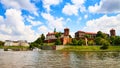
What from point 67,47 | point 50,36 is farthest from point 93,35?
point 67,47

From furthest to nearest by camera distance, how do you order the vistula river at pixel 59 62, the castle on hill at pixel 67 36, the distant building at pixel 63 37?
1. the castle on hill at pixel 67 36
2. the distant building at pixel 63 37
3. the vistula river at pixel 59 62

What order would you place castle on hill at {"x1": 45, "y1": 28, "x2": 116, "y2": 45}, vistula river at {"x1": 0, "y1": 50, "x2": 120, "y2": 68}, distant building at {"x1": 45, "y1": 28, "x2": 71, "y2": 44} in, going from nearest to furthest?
vistula river at {"x1": 0, "y1": 50, "x2": 120, "y2": 68} < distant building at {"x1": 45, "y1": 28, "x2": 71, "y2": 44} < castle on hill at {"x1": 45, "y1": 28, "x2": 116, "y2": 45}

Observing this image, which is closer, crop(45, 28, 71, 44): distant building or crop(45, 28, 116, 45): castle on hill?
crop(45, 28, 71, 44): distant building

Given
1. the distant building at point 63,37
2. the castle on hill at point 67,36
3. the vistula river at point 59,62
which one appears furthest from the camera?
the castle on hill at point 67,36

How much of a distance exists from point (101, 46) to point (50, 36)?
63861 millimetres

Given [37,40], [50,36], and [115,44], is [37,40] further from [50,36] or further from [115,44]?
Answer: [115,44]

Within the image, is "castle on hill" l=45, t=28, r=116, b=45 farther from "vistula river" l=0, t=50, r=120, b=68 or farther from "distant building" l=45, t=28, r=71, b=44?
"vistula river" l=0, t=50, r=120, b=68

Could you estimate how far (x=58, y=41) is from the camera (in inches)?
5837

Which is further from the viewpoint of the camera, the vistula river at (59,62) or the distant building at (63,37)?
the distant building at (63,37)

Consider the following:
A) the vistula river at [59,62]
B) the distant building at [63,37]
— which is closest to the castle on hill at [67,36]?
the distant building at [63,37]

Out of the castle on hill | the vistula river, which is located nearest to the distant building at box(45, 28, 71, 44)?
the castle on hill

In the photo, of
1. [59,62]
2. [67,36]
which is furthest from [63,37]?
[59,62]

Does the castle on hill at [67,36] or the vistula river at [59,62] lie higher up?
the castle on hill at [67,36]

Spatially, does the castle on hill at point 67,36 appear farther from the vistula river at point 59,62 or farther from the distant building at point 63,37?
the vistula river at point 59,62
